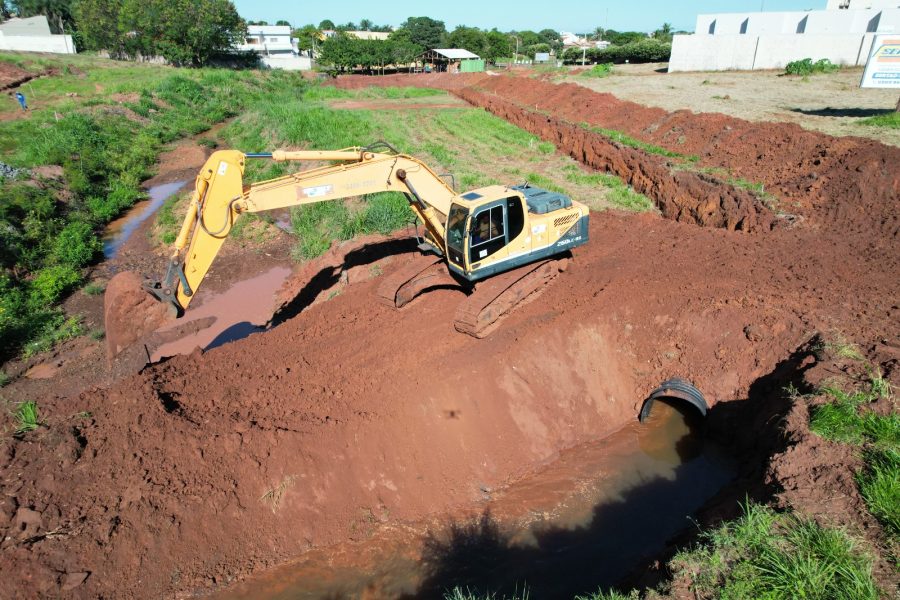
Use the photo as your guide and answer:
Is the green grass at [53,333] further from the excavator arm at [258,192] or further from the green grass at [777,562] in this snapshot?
the green grass at [777,562]

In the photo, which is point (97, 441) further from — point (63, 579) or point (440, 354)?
point (440, 354)

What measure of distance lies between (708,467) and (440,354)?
5.22 m

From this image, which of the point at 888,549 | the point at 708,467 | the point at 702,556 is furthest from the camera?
the point at 708,467

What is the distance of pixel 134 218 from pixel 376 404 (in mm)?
16996

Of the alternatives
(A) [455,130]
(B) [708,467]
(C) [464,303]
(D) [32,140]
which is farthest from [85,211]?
(B) [708,467]

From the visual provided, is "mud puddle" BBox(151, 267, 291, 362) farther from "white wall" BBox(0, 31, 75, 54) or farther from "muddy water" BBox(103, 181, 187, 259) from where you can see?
"white wall" BBox(0, 31, 75, 54)

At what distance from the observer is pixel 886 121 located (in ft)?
70.7

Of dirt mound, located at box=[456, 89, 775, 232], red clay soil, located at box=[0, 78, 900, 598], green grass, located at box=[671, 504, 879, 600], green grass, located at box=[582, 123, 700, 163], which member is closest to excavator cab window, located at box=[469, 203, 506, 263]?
red clay soil, located at box=[0, 78, 900, 598]

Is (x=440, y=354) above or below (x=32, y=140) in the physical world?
below

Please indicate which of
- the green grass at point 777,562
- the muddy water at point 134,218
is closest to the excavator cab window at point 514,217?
the green grass at point 777,562

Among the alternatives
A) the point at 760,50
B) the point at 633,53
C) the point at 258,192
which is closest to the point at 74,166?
the point at 258,192

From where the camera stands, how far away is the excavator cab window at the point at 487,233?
10.5m

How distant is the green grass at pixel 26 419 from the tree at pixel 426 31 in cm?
8585

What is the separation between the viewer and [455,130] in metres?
30.9
